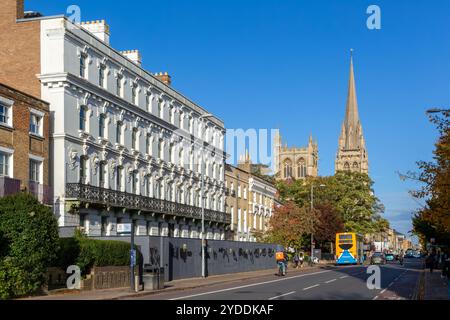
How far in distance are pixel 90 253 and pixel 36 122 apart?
1073cm

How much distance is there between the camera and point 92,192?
4606cm

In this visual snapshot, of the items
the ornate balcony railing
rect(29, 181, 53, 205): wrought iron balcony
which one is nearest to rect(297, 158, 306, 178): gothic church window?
the ornate balcony railing

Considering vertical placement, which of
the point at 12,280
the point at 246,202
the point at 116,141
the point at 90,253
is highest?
the point at 116,141

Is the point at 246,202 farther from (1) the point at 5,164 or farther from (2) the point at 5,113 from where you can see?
(2) the point at 5,113

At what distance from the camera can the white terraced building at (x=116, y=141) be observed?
44.1 metres

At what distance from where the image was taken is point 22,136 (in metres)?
39.4

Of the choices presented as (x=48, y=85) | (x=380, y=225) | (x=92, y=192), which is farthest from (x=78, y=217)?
(x=380, y=225)

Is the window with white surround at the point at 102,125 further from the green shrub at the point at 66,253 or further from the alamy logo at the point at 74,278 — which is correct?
the alamy logo at the point at 74,278

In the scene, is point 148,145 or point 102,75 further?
point 148,145

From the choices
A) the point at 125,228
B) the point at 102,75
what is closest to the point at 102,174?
the point at 102,75

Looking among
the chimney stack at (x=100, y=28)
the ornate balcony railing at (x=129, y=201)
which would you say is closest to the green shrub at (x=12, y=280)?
the ornate balcony railing at (x=129, y=201)

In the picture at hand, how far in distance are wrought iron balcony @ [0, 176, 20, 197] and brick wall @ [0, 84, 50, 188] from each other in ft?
3.73
